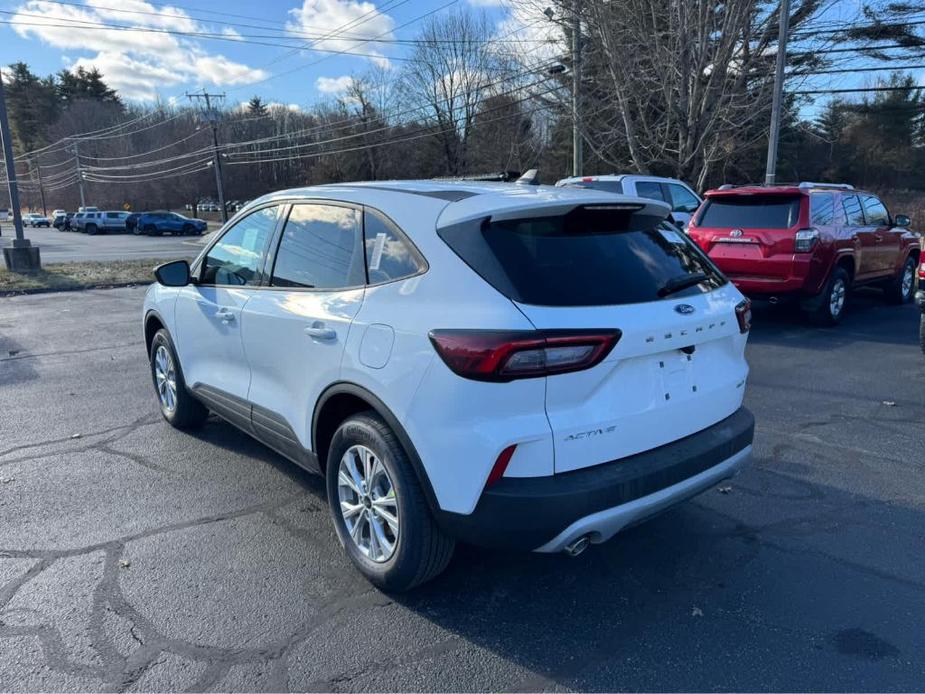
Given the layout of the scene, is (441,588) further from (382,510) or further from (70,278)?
(70,278)

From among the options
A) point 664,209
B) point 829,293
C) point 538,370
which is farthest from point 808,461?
point 829,293

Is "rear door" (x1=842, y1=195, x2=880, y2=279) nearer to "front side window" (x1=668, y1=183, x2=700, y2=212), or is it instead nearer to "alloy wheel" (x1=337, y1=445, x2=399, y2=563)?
"front side window" (x1=668, y1=183, x2=700, y2=212)

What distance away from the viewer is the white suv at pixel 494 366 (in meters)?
2.53

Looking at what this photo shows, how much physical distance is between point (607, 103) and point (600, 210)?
17563 mm

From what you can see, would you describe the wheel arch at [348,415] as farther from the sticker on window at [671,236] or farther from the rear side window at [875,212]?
the rear side window at [875,212]

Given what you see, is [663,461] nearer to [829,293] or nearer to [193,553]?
[193,553]

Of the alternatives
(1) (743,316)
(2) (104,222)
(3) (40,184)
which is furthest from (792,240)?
(3) (40,184)

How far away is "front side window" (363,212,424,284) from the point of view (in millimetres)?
2951

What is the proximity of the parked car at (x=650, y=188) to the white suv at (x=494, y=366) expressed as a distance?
7.64m

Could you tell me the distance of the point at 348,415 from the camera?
3.23m

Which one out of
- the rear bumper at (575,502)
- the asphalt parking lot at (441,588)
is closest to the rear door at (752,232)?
the asphalt parking lot at (441,588)

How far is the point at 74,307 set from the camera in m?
12.0

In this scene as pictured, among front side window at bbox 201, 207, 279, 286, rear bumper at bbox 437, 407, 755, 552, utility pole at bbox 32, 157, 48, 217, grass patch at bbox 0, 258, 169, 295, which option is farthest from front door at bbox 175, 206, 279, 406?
utility pole at bbox 32, 157, 48, 217

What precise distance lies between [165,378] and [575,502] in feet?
13.0
